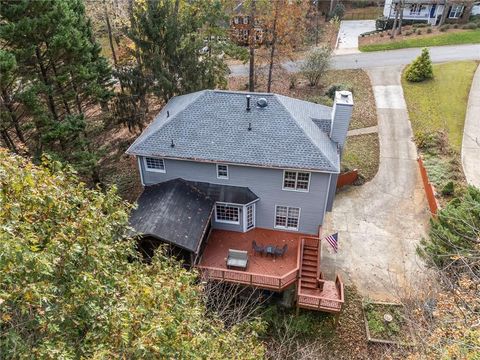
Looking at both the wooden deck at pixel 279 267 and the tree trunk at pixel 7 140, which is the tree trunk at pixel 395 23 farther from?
the tree trunk at pixel 7 140

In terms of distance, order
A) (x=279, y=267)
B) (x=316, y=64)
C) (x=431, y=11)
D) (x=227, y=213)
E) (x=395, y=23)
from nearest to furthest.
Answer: (x=279, y=267) → (x=227, y=213) → (x=316, y=64) → (x=395, y=23) → (x=431, y=11)

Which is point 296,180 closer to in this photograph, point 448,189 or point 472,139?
point 448,189

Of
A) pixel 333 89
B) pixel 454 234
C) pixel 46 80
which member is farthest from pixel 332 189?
pixel 333 89

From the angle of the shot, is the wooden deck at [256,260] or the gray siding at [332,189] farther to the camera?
the gray siding at [332,189]

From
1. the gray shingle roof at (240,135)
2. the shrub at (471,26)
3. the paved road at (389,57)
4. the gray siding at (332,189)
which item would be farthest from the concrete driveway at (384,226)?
the shrub at (471,26)

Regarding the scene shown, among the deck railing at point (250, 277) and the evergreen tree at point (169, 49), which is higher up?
the evergreen tree at point (169, 49)

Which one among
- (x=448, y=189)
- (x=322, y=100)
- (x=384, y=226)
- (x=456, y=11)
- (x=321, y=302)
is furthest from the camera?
(x=456, y=11)

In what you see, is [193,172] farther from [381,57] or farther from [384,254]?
[381,57]
